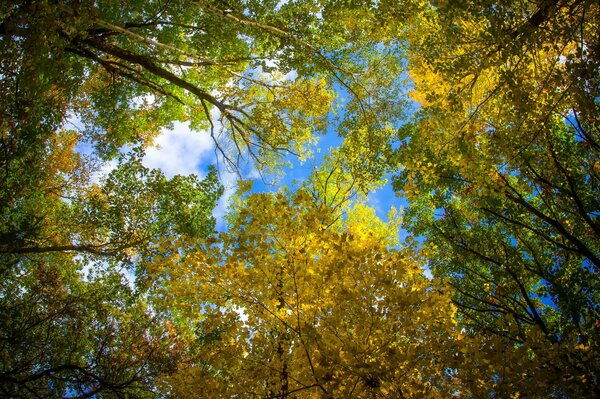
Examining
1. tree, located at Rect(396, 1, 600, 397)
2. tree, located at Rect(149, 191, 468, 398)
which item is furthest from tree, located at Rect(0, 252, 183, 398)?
tree, located at Rect(396, 1, 600, 397)

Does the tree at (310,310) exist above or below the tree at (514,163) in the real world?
below

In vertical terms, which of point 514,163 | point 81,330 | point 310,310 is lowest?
point 310,310

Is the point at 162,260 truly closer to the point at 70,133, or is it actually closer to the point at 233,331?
the point at 233,331

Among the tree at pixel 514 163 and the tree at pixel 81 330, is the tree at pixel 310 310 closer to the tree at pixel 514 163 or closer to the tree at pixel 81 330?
the tree at pixel 514 163

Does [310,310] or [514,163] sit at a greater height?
[514,163]

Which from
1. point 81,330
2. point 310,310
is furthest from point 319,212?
point 81,330

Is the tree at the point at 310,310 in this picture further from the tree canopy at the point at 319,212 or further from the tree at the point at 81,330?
the tree at the point at 81,330

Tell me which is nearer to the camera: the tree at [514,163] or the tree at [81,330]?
the tree at [514,163]

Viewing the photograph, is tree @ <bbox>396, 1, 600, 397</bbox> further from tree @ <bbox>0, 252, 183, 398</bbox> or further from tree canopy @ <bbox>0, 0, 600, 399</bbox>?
tree @ <bbox>0, 252, 183, 398</bbox>

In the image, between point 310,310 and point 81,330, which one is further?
point 81,330

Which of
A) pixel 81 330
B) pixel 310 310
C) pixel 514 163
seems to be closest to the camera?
pixel 310 310

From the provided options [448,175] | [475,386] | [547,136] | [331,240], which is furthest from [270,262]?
[547,136]

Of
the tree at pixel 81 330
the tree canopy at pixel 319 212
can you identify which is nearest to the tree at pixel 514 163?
the tree canopy at pixel 319 212

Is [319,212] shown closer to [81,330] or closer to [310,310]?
[310,310]
